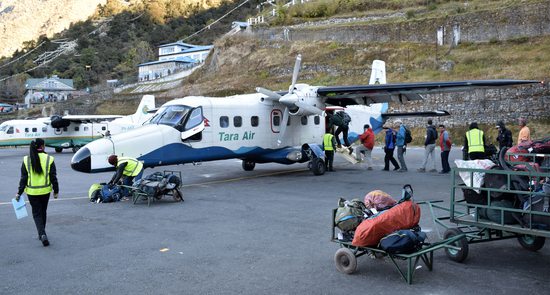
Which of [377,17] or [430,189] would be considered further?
[377,17]

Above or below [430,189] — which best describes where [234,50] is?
above

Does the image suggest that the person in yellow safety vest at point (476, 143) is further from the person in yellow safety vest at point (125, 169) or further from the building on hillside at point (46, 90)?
the building on hillside at point (46, 90)

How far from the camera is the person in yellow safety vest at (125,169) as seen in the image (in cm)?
1145

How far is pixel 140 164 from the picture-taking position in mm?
11898

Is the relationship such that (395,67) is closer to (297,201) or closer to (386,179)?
(386,179)

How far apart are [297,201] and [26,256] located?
6238 millimetres

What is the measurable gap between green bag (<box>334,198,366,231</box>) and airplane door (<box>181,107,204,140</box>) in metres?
8.85

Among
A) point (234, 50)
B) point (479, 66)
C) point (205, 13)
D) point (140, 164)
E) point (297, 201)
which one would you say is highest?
point (205, 13)

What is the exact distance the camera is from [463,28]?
44812 mm

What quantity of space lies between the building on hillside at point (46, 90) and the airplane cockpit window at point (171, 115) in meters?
92.8

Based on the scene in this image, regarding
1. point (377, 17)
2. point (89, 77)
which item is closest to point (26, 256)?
point (377, 17)

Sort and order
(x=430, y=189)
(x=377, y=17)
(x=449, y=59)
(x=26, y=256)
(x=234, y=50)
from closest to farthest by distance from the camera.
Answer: (x=26, y=256) < (x=430, y=189) < (x=449, y=59) < (x=377, y=17) < (x=234, y=50)

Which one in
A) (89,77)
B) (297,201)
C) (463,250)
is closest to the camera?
(463,250)

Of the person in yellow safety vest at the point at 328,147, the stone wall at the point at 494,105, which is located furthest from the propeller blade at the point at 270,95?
the stone wall at the point at 494,105
